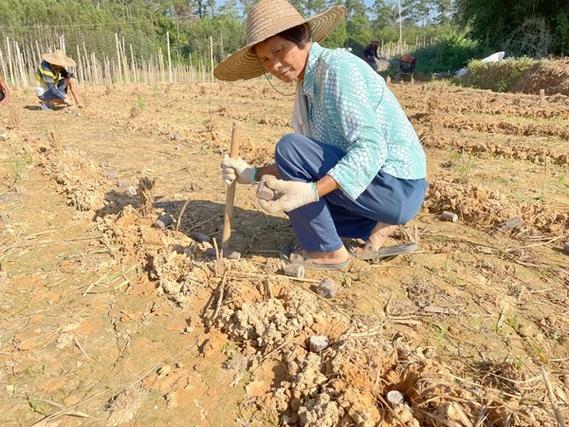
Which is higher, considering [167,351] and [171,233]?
[171,233]

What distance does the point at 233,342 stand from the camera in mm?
1869

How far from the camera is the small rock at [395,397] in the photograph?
1.49m

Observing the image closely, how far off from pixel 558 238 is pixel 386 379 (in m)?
1.76

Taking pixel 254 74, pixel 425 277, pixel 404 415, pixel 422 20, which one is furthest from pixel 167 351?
pixel 422 20

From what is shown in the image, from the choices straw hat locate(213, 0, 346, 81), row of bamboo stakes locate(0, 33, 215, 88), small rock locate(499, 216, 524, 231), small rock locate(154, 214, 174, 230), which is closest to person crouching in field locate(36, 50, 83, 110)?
small rock locate(154, 214, 174, 230)

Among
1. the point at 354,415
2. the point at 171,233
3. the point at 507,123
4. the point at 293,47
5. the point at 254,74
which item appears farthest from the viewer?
the point at 507,123

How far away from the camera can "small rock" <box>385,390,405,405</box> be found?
1491 millimetres

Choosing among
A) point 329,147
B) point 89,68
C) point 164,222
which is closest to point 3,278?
point 164,222

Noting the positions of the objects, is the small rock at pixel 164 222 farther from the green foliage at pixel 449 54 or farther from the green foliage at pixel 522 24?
the green foliage at pixel 449 54

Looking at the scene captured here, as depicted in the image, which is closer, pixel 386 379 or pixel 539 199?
pixel 386 379

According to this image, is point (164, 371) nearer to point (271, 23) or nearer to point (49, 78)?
point (271, 23)

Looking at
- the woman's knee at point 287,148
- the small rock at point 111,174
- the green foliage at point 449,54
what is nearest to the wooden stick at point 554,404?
the woman's knee at point 287,148

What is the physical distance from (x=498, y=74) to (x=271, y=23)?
1224cm

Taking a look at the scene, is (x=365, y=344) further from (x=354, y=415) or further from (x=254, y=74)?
(x=254, y=74)
